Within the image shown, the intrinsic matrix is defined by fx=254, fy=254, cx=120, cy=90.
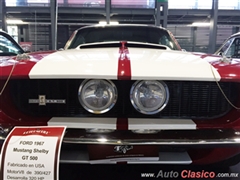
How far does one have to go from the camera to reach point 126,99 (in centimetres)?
128

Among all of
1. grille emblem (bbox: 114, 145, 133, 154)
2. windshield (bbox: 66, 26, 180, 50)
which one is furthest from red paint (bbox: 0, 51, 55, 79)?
windshield (bbox: 66, 26, 180, 50)

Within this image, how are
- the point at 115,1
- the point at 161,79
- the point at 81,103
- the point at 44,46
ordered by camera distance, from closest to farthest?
the point at 161,79
the point at 81,103
the point at 115,1
the point at 44,46

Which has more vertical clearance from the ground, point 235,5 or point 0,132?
point 235,5

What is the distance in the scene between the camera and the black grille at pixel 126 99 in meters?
1.26

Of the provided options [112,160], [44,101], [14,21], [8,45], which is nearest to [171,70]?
[112,160]

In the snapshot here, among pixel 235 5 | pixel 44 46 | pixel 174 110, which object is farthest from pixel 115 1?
pixel 174 110

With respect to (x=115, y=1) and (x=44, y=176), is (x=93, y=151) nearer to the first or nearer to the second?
(x=44, y=176)

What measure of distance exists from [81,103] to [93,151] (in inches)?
9.7

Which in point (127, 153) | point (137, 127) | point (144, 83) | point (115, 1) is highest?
point (115, 1)

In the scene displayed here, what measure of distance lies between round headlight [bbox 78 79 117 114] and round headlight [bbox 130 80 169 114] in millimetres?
102

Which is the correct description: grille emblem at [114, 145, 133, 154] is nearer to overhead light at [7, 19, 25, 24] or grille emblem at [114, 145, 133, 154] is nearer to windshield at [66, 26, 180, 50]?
windshield at [66, 26, 180, 50]

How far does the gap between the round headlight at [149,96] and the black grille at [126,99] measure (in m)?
0.04

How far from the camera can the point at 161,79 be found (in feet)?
3.74

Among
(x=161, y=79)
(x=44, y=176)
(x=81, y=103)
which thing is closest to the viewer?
(x=44, y=176)
